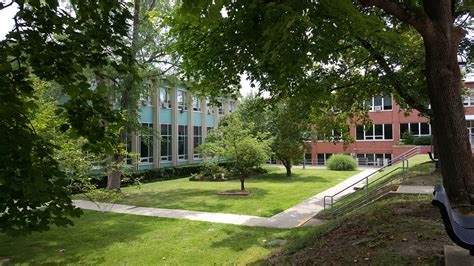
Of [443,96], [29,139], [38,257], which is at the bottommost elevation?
[38,257]

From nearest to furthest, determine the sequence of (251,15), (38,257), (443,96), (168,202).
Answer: (251,15)
(443,96)
(38,257)
(168,202)

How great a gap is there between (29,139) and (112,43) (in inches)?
55.1

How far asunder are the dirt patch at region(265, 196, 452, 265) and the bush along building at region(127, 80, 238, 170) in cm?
2391

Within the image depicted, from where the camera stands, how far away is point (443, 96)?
6.32 meters

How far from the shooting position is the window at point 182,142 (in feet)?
125

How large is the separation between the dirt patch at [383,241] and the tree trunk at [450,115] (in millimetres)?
650

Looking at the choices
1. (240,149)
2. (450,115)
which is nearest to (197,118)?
(240,149)

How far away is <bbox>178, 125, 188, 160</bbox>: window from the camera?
38.0 meters

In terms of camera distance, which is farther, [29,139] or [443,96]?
[443,96]

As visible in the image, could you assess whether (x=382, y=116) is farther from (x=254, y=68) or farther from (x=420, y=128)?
(x=254, y=68)

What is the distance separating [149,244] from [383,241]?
6.69m

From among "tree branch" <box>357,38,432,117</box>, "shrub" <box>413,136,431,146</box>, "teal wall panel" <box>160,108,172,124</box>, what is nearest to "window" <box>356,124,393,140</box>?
"shrub" <box>413,136,431,146</box>

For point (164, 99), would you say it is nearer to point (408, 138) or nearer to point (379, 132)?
point (379, 132)

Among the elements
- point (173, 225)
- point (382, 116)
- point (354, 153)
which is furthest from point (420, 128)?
point (173, 225)
